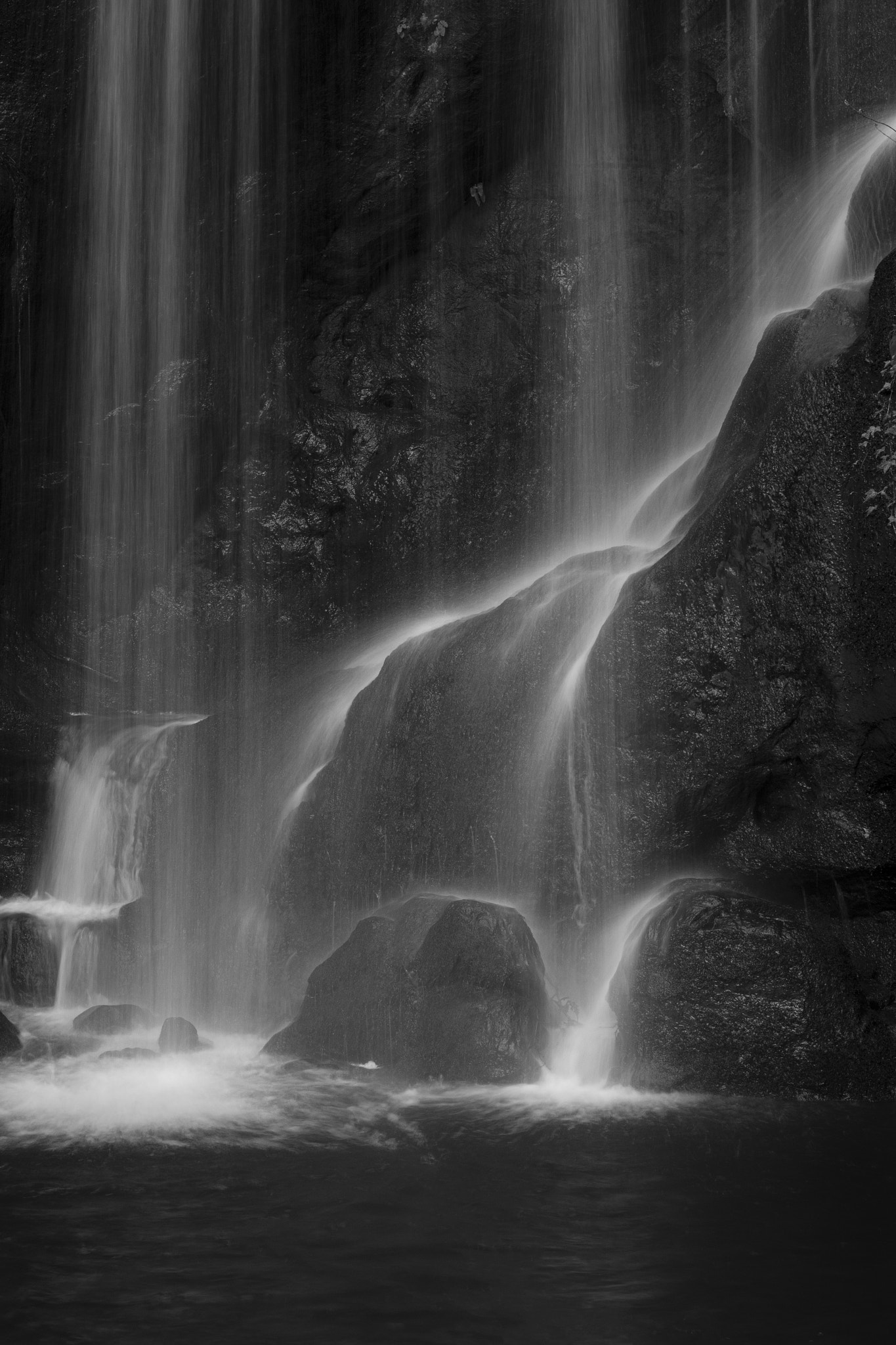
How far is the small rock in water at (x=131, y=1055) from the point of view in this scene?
38.3 feet

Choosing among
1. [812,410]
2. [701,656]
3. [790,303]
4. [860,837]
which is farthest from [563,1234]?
[790,303]

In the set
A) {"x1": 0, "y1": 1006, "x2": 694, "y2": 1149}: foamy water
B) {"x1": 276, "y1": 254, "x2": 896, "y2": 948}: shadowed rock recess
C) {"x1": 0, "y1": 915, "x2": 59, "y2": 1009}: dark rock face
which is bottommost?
{"x1": 0, "y1": 1006, "x2": 694, "y2": 1149}: foamy water

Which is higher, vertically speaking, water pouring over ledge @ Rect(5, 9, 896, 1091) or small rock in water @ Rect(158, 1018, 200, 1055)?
water pouring over ledge @ Rect(5, 9, 896, 1091)

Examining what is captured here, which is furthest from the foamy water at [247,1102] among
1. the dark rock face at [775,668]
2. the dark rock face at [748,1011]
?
the dark rock face at [775,668]

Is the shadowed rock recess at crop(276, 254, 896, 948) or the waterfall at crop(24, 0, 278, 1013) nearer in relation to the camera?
the shadowed rock recess at crop(276, 254, 896, 948)

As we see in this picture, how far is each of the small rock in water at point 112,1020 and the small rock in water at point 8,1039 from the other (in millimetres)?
1036

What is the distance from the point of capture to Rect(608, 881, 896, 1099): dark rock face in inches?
389

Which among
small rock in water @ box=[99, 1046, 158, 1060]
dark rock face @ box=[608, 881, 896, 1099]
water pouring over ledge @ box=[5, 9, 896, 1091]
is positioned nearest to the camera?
dark rock face @ box=[608, 881, 896, 1099]

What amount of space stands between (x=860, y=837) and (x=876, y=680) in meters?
1.36

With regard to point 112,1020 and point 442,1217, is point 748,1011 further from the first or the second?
point 112,1020

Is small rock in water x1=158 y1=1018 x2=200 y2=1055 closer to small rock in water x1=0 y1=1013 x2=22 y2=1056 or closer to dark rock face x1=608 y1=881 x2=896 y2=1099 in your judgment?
small rock in water x1=0 y1=1013 x2=22 y2=1056

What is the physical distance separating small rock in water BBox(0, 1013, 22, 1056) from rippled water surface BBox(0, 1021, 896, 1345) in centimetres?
201

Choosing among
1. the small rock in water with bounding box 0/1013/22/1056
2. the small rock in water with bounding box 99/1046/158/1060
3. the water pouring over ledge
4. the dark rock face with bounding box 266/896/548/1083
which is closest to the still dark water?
the dark rock face with bounding box 266/896/548/1083

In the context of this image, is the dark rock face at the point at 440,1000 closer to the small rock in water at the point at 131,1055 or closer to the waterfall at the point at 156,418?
the small rock in water at the point at 131,1055
